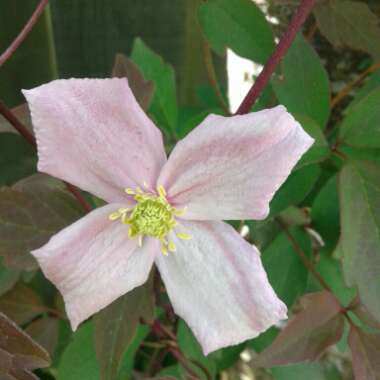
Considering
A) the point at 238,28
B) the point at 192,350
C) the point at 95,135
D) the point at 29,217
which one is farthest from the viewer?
the point at 192,350

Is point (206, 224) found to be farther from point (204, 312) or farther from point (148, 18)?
point (148, 18)

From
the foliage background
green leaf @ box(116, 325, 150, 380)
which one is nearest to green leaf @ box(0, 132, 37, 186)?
the foliage background

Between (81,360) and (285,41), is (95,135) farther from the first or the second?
(81,360)

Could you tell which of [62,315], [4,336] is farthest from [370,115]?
[62,315]

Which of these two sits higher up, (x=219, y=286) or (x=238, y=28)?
(x=238, y=28)

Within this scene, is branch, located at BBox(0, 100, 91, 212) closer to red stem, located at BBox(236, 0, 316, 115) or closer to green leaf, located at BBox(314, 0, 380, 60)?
red stem, located at BBox(236, 0, 316, 115)

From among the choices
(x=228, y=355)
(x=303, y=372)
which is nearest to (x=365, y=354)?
(x=303, y=372)
